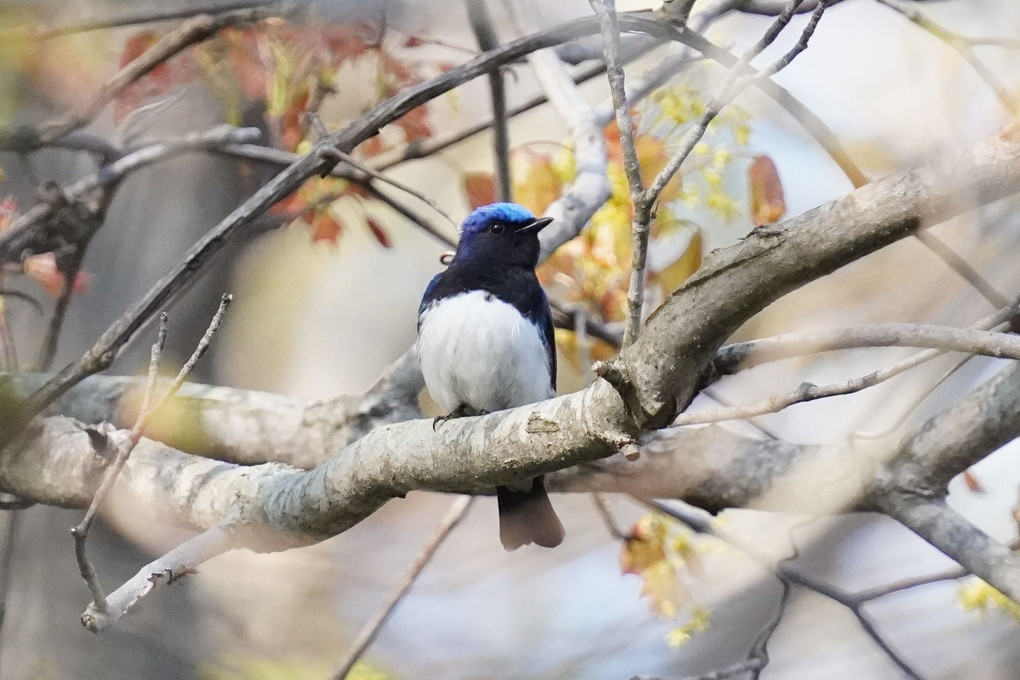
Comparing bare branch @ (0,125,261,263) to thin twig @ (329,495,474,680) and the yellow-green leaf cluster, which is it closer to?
thin twig @ (329,495,474,680)

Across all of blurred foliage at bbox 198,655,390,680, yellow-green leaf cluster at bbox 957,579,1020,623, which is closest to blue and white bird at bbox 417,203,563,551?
blurred foliage at bbox 198,655,390,680

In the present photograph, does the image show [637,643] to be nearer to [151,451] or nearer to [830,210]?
[151,451]

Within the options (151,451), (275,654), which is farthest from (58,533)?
(151,451)

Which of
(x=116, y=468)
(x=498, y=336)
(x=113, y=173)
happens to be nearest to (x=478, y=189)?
(x=498, y=336)

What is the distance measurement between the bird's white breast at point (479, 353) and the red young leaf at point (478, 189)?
966mm

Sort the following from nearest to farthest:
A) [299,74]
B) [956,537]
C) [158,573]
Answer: [158,573] → [956,537] → [299,74]

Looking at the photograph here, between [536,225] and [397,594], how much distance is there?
1.38 metres

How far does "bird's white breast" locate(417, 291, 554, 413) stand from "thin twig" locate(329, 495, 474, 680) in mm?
397

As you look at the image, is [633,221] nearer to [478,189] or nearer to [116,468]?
[116,468]

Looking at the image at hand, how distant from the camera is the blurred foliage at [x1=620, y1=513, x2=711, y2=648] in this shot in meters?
3.59

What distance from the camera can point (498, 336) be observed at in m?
3.27

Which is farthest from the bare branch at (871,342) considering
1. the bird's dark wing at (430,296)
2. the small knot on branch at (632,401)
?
the bird's dark wing at (430,296)

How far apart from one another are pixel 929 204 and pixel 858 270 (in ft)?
15.1

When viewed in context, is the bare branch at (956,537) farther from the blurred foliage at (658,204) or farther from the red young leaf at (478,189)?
the red young leaf at (478,189)
